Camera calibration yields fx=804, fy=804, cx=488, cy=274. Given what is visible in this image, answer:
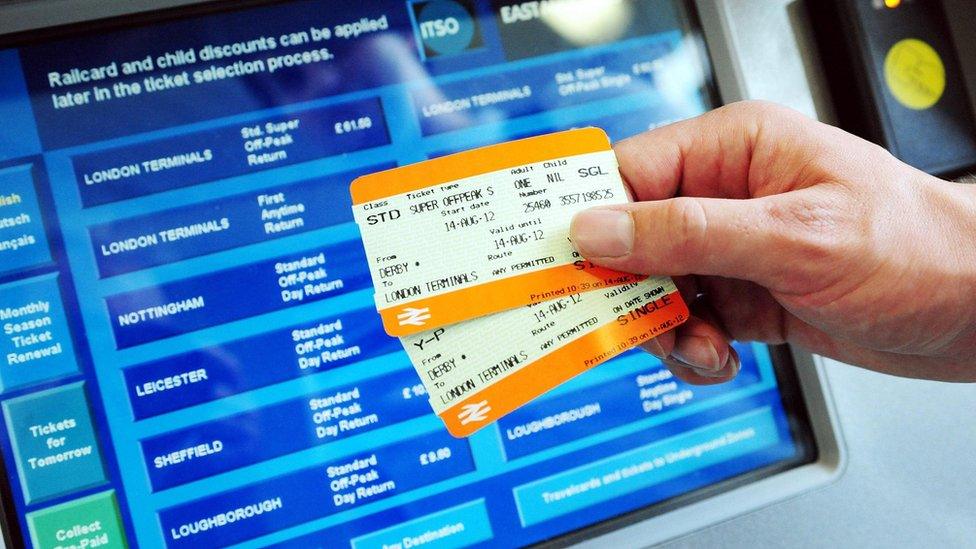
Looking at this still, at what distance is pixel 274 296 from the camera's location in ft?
3.43

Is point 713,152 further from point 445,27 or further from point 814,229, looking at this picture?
point 445,27

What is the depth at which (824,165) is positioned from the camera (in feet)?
2.91

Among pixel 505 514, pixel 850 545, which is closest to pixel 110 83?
pixel 505 514

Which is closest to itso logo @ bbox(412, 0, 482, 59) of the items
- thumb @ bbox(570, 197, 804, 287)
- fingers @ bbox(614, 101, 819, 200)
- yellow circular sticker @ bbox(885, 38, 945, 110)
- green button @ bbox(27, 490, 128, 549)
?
fingers @ bbox(614, 101, 819, 200)

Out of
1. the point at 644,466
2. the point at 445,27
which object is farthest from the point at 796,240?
the point at 445,27

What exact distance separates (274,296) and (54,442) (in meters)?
0.31

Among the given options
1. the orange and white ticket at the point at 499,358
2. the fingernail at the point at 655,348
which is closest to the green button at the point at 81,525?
the orange and white ticket at the point at 499,358

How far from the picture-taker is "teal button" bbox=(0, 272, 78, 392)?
97 cm

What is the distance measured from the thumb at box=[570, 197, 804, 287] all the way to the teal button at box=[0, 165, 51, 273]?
0.66 meters

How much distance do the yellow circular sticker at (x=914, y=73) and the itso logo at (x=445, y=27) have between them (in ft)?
2.00

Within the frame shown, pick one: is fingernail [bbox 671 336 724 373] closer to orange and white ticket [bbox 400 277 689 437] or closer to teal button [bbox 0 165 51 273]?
orange and white ticket [bbox 400 277 689 437]

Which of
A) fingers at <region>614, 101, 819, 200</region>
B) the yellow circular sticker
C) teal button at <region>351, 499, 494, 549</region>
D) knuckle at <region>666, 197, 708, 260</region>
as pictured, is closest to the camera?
knuckle at <region>666, 197, 708, 260</region>

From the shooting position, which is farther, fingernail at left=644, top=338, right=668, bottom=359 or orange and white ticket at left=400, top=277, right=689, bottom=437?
fingernail at left=644, top=338, right=668, bottom=359

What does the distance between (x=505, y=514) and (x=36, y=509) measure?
0.58m
